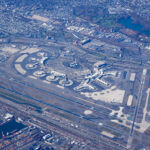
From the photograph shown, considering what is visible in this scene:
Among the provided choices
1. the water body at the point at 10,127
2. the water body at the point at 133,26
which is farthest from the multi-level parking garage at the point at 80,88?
the water body at the point at 133,26

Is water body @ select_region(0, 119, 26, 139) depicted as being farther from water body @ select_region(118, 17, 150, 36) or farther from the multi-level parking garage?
water body @ select_region(118, 17, 150, 36)

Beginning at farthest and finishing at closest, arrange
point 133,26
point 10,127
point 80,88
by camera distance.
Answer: point 133,26
point 80,88
point 10,127

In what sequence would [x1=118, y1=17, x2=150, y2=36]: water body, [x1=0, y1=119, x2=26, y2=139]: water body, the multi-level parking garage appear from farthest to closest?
[x1=118, y1=17, x2=150, y2=36]: water body → the multi-level parking garage → [x1=0, y1=119, x2=26, y2=139]: water body

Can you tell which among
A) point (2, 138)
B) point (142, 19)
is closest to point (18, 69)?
point (2, 138)

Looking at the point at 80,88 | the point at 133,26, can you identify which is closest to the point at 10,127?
the point at 80,88

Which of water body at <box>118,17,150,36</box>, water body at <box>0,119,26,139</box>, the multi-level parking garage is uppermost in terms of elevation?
water body at <box>118,17,150,36</box>

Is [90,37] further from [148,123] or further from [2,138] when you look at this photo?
[2,138]

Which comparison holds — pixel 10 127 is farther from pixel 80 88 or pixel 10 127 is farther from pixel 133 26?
pixel 133 26

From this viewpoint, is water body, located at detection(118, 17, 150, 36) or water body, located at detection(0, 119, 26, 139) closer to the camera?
water body, located at detection(0, 119, 26, 139)

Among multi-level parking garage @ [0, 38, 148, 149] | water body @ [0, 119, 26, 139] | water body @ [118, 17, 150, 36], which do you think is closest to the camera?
water body @ [0, 119, 26, 139]

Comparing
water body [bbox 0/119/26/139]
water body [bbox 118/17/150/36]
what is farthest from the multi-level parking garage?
water body [bbox 118/17/150/36]
